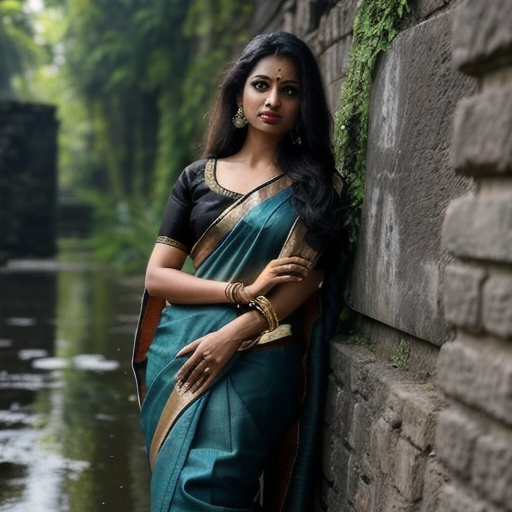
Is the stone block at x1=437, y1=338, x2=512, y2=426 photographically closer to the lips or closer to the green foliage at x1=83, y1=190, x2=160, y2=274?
the lips

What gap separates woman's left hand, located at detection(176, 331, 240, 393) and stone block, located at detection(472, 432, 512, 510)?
1290 millimetres

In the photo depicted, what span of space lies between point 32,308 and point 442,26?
7.31 meters

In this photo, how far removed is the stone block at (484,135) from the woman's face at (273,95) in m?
1.31

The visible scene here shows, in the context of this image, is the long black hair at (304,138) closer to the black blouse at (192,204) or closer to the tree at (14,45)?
the black blouse at (192,204)

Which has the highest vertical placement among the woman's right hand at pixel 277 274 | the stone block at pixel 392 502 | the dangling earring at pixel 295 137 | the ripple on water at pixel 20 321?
the dangling earring at pixel 295 137

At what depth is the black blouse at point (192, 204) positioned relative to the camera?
10.3 ft

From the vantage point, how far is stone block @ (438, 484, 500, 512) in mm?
1789

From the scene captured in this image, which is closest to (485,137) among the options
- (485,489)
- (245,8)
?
(485,489)

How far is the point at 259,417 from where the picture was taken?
3.05 meters

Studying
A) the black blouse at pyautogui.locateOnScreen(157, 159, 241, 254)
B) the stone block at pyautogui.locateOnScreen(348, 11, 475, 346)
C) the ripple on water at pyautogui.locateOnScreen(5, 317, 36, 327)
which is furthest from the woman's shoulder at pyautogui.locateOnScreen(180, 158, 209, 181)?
the ripple on water at pyautogui.locateOnScreen(5, 317, 36, 327)

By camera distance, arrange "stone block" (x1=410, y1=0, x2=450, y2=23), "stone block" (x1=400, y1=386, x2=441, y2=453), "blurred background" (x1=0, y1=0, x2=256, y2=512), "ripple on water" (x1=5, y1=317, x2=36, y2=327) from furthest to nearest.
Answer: "ripple on water" (x1=5, y1=317, x2=36, y2=327)
"blurred background" (x1=0, y1=0, x2=256, y2=512)
"stone block" (x1=410, y1=0, x2=450, y2=23)
"stone block" (x1=400, y1=386, x2=441, y2=453)

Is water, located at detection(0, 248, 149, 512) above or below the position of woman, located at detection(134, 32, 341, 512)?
below

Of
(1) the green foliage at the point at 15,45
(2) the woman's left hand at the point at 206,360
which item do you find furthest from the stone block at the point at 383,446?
(1) the green foliage at the point at 15,45

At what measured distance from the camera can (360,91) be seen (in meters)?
3.43
